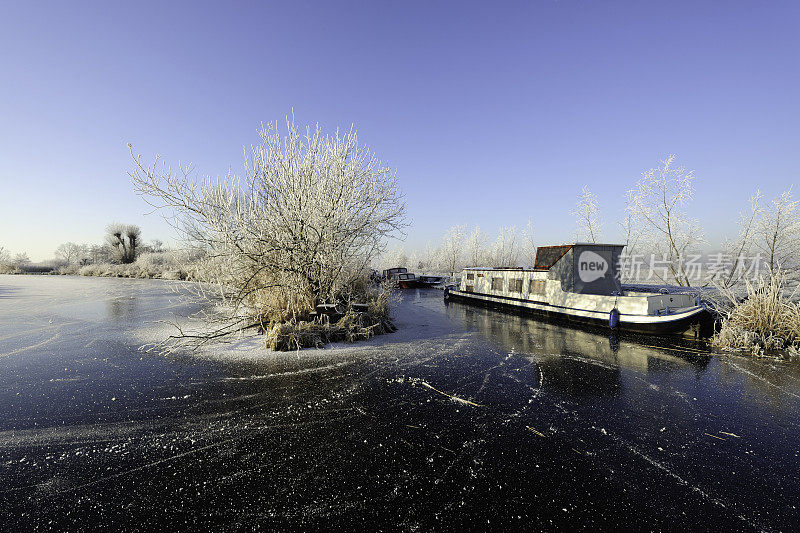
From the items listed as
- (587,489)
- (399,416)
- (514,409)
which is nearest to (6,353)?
(399,416)

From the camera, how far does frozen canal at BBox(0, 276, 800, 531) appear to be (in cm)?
324

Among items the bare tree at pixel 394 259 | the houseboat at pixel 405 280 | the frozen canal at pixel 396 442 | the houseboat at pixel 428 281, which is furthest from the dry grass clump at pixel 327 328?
the bare tree at pixel 394 259

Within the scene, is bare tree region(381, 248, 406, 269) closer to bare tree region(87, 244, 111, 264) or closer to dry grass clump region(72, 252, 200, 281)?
dry grass clump region(72, 252, 200, 281)

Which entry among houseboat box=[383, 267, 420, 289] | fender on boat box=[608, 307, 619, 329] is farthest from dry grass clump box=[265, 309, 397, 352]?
houseboat box=[383, 267, 420, 289]

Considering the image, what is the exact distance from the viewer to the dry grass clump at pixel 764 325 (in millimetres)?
9666

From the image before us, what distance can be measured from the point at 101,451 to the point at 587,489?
20.5 feet

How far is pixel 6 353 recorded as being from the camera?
29.8ft

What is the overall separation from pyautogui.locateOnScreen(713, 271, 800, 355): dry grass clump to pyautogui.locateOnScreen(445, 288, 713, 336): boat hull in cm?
99

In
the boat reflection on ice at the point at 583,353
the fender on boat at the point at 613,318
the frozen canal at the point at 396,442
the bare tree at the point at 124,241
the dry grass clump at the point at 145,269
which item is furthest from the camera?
the bare tree at the point at 124,241

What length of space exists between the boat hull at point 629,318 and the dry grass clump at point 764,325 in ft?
3.23

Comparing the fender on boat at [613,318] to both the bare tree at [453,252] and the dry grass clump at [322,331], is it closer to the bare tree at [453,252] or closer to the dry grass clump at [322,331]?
the dry grass clump at [322,331]

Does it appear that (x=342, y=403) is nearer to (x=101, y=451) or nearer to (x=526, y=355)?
(x=101, y=451)

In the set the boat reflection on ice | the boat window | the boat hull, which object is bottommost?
the boat reflection on ice

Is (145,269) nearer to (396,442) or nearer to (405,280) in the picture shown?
(405,280)
